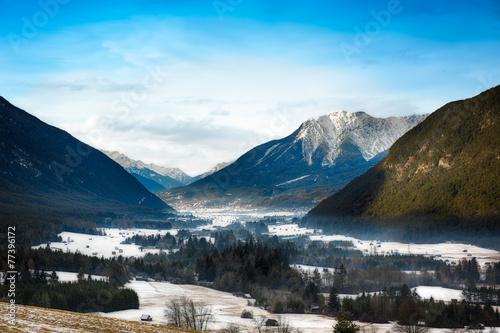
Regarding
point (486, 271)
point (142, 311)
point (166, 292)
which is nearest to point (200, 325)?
point (142, 311)

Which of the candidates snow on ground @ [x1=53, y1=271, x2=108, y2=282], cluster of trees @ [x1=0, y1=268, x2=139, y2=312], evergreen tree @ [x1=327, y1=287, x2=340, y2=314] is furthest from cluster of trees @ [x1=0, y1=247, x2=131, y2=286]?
evergreen tree @ [x1=327, y1=287, x2=340, y2=314]

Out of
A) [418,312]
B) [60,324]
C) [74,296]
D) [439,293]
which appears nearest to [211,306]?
[74,296]

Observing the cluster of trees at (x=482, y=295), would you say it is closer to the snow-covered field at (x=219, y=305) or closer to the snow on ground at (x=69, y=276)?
the snow-covered field at (x=219, y=305)

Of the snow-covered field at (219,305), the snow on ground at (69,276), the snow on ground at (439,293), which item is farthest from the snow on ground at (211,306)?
the snow on ground at (439,293)

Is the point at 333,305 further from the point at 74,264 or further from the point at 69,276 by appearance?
the point at 74,264

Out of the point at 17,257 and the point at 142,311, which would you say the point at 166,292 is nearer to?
the point at 142,311
